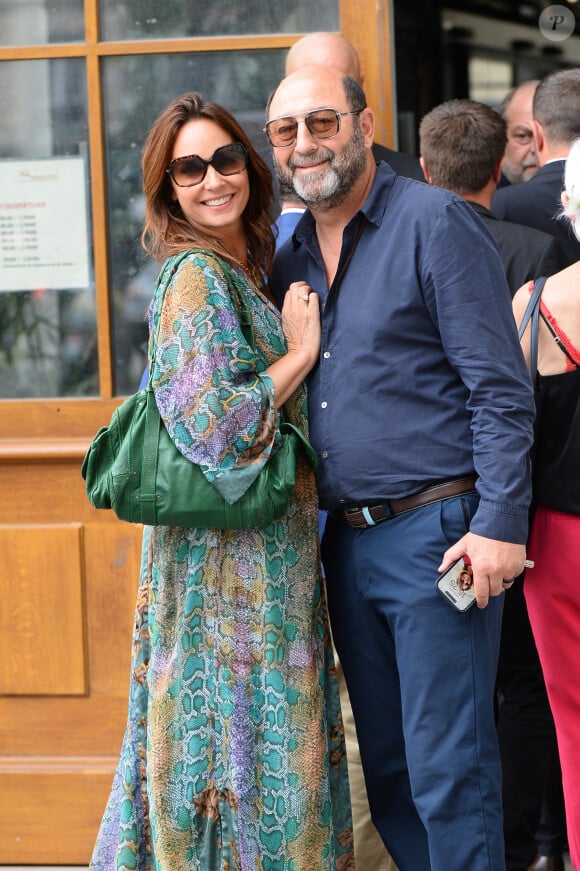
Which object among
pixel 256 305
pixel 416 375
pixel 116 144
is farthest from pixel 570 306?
pixel 116 144

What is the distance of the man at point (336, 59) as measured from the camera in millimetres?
3314

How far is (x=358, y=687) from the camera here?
2.75 m

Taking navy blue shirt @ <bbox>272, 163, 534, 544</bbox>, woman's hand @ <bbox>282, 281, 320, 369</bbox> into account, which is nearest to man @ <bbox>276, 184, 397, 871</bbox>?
woman's hand @ <bbox>282, 281, 320, 369</bbox>

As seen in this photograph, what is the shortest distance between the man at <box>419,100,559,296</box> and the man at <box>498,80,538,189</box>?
52.2 inches

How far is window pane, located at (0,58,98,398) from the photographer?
12.0 feet

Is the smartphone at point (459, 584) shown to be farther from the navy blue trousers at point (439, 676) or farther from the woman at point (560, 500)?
the woman at point (560, 500)

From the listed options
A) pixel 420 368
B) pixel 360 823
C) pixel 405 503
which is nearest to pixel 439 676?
pixel 405 503

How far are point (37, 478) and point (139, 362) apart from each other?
18.9 inches

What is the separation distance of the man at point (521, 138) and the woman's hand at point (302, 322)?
2530mm

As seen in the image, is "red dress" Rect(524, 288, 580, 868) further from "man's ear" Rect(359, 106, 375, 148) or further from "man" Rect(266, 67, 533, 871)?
"man's ear" Rect(359, 106, 375, 148)

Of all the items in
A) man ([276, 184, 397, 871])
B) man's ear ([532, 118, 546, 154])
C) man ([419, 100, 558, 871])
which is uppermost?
man's ear ([532, 118, 546, 154])

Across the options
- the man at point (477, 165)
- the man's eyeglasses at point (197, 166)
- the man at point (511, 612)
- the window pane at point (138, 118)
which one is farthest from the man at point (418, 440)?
the window pane at point (138, 118)

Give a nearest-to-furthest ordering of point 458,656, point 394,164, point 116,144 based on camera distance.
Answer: point 458,656, point 394,164, point 116,144

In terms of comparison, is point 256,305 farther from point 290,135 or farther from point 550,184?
point 550,184
